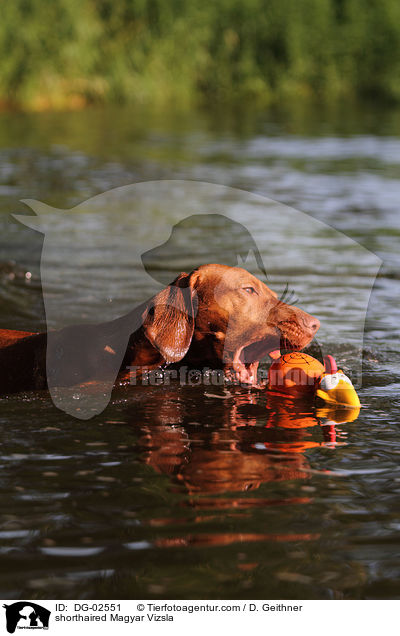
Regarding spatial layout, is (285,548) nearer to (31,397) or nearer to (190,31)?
(31,397)

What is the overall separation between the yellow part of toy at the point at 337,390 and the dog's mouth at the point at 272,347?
0.95ft

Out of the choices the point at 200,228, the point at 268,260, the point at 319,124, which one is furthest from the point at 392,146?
the point at 268,260

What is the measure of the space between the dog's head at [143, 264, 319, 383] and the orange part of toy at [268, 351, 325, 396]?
10cm

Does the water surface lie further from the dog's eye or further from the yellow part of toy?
the dog's eye

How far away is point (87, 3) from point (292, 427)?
93.5 feet

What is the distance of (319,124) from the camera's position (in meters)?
28.2

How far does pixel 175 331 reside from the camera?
5559 mm

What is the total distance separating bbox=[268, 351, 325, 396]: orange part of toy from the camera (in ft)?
18.9

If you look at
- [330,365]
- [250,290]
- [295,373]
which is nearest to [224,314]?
[250,290]
